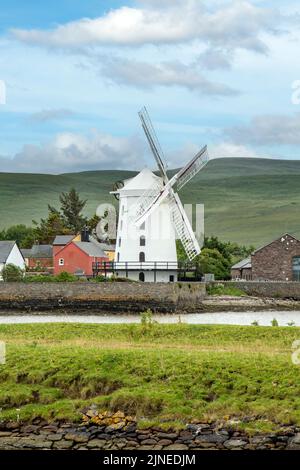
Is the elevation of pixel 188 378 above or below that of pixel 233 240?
below

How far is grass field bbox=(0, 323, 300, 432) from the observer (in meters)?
20.1

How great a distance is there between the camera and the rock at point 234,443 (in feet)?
60.3

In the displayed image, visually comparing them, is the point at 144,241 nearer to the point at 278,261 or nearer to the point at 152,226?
the point at 152,226

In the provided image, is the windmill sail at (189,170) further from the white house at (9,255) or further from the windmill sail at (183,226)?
the white house at (9,255)

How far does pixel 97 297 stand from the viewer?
64.6 metres

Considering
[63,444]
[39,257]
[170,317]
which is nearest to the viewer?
[63,444]

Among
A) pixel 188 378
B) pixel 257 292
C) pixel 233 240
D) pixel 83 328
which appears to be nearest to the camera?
pixel 188 378

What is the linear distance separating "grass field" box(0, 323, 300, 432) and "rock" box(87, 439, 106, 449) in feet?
3.58

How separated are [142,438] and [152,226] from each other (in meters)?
51.9

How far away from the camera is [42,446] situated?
19156 mm

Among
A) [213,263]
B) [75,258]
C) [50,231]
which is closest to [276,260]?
[213,263]

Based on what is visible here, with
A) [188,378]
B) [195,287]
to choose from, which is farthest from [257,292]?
[188,378]
